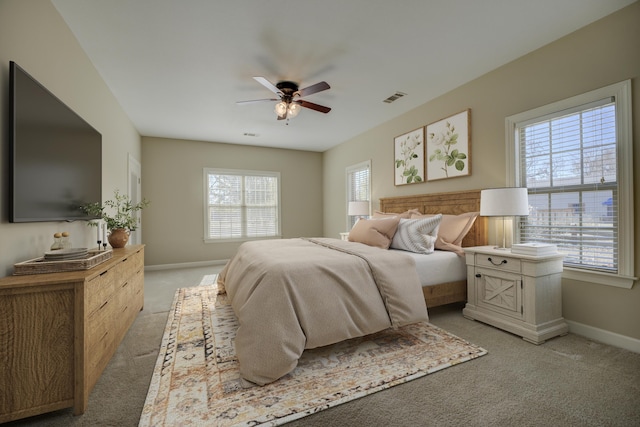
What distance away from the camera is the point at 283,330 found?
5.90 feet

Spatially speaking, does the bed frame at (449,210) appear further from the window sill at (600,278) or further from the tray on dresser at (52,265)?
the tray on dresser at (52,265)

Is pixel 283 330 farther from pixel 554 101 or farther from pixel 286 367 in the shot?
pixel 554 101

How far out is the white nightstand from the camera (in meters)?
2.29

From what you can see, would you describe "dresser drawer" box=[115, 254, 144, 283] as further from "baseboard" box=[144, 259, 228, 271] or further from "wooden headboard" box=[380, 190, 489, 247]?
"wooden headboard" box=[380, 190, 489, 247]

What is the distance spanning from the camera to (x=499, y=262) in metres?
2.54

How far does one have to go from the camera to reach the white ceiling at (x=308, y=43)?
2.13m

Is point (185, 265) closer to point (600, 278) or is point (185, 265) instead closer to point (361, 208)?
point (361, 208)

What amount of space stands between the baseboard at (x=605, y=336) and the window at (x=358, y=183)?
11.0 ft

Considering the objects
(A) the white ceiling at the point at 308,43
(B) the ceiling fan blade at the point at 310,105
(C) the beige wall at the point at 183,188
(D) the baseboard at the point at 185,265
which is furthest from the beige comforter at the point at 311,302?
(C) the beige wall at the point at 183,188

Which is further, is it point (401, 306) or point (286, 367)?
point (401, 306)

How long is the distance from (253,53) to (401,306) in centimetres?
273

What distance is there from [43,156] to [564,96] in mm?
4243

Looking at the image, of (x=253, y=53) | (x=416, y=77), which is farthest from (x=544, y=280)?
(x=253, y=53)

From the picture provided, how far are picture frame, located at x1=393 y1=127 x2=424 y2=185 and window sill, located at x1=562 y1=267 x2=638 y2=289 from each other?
2.00 metres
